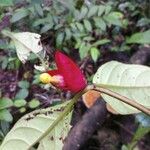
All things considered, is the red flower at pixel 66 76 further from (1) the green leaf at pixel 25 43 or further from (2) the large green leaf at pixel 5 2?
(2) the large green leaf at pixel 5 2

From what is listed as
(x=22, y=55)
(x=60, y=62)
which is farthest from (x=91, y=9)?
(x=60, y=62)

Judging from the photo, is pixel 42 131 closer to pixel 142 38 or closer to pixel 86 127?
pixel 86 127

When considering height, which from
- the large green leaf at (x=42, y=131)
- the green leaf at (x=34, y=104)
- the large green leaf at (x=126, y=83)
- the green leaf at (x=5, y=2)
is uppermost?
the green leaf at (x=5, y=2)

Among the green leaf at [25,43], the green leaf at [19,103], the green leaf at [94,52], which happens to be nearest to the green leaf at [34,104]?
the green leaf at [19,103]

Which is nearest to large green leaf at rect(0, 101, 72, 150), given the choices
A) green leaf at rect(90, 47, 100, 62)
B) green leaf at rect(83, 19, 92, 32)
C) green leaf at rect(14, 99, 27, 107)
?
green leaf at rect(14, 99, 27, 107)

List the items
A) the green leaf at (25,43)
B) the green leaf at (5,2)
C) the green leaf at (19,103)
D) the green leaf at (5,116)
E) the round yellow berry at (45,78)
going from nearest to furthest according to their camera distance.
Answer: the round yellow berry at (45,78) < the green leaf at (25,43) < the green leaf at (5,2) < the green leaf at (5,116) < the green leaf at (19,103)

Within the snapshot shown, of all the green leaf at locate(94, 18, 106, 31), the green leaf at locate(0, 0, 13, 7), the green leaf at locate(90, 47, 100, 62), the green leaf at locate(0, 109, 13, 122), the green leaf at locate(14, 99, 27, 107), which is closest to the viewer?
the green leaf at locate(0, 0, 13, 7)

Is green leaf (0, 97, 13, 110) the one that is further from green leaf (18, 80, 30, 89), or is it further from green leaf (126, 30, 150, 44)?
green leaf (126, 30, 150, 44)
